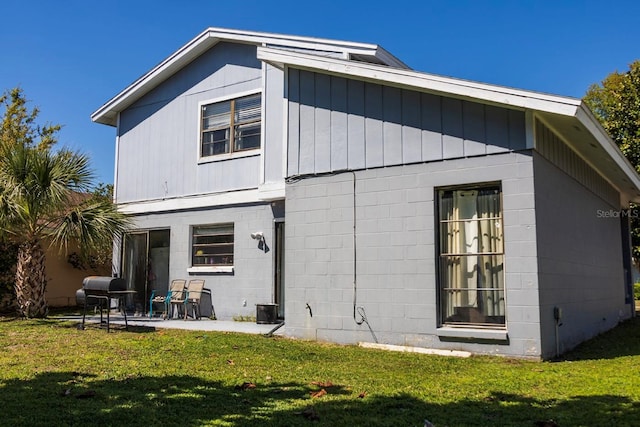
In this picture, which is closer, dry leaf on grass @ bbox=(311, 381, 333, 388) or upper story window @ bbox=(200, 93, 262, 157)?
dry leaf on grass @ bbox=(311, 381, 333, 388)

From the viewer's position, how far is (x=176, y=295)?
12.8 meters

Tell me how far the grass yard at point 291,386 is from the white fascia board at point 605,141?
3415mm

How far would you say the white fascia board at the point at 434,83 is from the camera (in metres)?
7.43

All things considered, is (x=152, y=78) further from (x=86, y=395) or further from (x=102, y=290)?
(x=86, y=395)

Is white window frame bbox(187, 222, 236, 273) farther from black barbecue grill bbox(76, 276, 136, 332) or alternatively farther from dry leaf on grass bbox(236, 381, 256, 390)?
dry leaf on grass bbox(236, 381, 256, 390)

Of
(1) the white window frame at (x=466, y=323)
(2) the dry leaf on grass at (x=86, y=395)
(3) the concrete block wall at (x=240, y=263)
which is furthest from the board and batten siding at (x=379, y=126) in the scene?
(2) the dry leaf on grass at (x=86, y=395)

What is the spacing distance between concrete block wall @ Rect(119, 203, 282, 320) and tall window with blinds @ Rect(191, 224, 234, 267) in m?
0.15

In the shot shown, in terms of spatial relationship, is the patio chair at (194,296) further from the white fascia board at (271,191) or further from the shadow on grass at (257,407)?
the shadow on grass at (257,407)

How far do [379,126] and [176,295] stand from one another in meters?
6.55

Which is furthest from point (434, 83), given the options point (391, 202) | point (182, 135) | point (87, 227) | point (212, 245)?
point (87, 227)

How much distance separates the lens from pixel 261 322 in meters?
11.3

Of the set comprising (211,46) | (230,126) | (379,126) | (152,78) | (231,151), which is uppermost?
(211,46)

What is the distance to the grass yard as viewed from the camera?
472 centimetres

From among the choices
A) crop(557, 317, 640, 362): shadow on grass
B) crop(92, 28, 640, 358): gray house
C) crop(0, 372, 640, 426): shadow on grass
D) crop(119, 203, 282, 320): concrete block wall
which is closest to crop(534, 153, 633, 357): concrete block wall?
crop(92, 28, 640, 358): gray house
